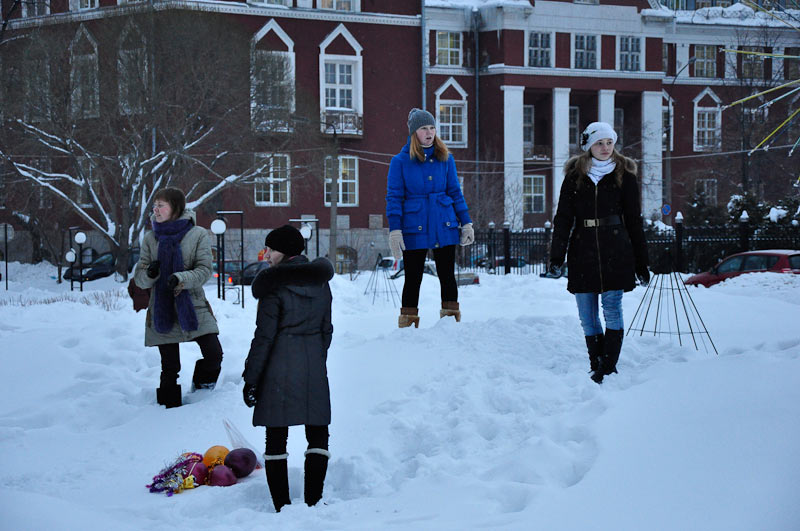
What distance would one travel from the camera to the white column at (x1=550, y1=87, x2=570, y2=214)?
43844 millimetres

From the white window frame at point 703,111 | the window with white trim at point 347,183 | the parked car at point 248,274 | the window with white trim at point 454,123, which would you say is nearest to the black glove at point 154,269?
the parked car at point 248,274

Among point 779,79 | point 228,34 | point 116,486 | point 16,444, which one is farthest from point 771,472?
point 779,79

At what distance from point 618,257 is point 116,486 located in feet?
12.5

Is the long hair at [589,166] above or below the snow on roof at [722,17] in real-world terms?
below

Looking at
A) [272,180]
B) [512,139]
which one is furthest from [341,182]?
[512,139]

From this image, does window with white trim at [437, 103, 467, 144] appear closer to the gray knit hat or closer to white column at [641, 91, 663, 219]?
white column at [641, 91, 663, 219]

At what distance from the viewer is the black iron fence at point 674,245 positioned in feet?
73.9

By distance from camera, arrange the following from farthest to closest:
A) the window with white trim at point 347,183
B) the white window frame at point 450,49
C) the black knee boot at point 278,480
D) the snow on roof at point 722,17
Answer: the snow on roof at point 722,17 < the white window frame at point 450,49 < the window with white trim at point 347,183 < the black knee boot at point 278,480

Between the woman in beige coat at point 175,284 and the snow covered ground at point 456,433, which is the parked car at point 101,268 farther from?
the woman in beige coat at point 175,284

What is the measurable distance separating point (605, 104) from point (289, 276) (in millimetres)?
42876

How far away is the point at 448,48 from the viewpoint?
44188 millimetres

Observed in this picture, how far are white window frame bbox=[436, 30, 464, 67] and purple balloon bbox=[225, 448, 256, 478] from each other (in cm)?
4085

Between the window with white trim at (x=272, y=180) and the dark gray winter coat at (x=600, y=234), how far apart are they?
24.4 m

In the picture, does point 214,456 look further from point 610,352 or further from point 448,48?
point 448,48
